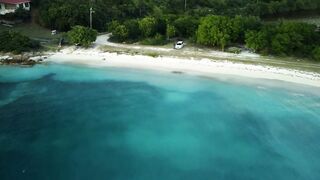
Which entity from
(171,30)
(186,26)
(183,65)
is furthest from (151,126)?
(186,26)

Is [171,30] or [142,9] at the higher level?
[142,9]

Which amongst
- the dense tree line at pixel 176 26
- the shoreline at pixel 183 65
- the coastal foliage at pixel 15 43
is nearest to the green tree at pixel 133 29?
the dense tree line at pixel 176 26

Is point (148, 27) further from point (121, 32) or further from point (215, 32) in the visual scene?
point (215, 32)

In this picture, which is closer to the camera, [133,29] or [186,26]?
[133,29]

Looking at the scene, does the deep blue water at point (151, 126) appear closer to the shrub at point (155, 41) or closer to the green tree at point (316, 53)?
the green tree at point (316, 53)

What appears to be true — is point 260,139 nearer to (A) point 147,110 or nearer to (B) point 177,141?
(B) point 177,141

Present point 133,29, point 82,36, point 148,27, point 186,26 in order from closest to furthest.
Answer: point 82,36 < point 148,27 < point 133,29 < point 186,26
